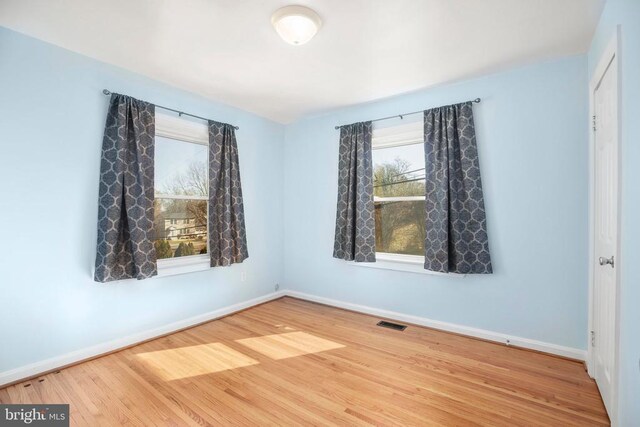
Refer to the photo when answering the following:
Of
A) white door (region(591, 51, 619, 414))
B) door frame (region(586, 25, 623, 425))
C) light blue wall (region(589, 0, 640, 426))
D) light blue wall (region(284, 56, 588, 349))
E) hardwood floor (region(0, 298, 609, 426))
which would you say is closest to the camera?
light blue wall (region(589, 0, 640, 426))

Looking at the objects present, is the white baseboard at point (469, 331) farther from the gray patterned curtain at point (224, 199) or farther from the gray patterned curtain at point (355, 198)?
the gray patterned curtain at point (224, 199)

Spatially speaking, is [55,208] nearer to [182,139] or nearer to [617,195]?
[182,139]

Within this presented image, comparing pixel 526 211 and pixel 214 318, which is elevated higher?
pixel 526 211

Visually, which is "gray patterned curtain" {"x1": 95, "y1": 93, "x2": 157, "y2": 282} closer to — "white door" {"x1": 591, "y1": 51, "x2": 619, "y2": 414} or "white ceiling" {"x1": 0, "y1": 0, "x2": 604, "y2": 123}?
"white ceiling" {"x1": 0, "y1": 0, "x2": 604, "y2": 123}

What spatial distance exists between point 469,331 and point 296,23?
3.17 metres

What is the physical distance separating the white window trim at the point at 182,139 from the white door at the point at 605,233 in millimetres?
3506

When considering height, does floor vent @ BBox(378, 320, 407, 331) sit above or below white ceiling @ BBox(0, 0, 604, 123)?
below

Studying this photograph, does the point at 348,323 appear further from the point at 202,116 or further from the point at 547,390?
the point at 202,116

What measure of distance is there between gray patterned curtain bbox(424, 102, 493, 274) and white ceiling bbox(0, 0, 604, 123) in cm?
48

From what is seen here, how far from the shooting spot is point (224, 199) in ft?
11.6

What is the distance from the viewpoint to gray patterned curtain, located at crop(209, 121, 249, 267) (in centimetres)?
346

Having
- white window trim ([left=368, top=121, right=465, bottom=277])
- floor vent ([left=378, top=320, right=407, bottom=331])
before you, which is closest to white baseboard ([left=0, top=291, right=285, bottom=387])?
floor vent ([left=378, top=320, right=407, bottom=331])

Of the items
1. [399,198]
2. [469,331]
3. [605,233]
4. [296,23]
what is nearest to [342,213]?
[399,198]

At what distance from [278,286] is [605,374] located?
3542mm
